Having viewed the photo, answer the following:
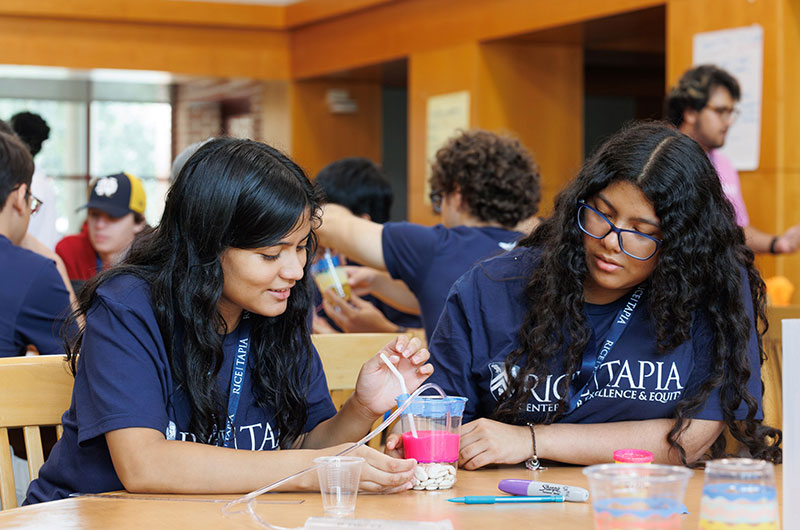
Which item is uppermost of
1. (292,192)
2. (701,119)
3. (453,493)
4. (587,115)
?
(587,115)

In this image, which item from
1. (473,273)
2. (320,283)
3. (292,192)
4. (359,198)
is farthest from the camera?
(359,198)

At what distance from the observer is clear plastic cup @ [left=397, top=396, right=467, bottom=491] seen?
5.46 ft

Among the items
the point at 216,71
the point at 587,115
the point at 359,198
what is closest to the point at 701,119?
the point at 359,198

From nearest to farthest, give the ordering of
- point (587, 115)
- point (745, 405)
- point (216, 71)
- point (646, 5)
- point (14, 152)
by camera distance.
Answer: point (745, 405) < point (14, 152) < point (646, 5) < point (216, 71) < point (587, 115)

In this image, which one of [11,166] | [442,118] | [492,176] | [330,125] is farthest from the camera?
[330,125]

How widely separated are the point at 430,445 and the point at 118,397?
19.4 inches

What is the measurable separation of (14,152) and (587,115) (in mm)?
9420

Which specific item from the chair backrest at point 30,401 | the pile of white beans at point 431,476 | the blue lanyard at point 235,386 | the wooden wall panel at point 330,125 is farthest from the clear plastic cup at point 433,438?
the wooden wall panel at point 330,125

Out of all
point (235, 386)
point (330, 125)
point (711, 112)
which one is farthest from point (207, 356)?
point (330, 125)

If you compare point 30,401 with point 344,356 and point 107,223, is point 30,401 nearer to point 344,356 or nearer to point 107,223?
point 344,356

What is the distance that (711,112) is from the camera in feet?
14.9

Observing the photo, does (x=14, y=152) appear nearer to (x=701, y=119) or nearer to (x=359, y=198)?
(x=359, y=198)

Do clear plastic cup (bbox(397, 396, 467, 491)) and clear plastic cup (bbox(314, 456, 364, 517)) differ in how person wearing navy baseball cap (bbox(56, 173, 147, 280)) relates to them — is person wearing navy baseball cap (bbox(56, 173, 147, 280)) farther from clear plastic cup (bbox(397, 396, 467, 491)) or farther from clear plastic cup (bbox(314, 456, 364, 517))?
clear plastic cup (bbox(314, 456, 364, 517))

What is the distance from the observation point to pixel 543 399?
201 centimetres
